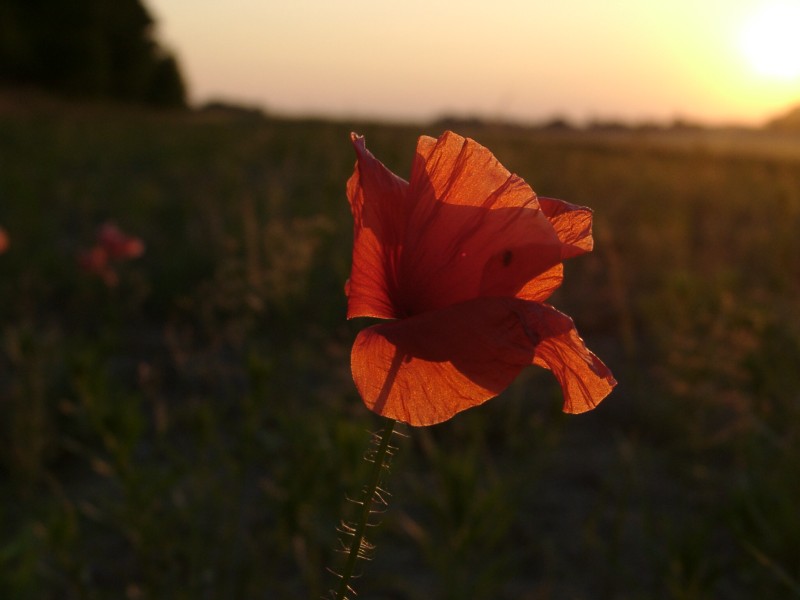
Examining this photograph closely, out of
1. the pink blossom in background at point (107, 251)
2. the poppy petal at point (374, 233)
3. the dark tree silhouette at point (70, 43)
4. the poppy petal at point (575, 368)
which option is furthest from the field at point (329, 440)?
the dark tree silhouette at point (70, 43)

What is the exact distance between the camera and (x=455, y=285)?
26.5 inches

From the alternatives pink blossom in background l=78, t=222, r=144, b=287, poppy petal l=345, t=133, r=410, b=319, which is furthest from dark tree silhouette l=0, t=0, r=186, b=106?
poppy petal l=345, t=133, r=410, b=319

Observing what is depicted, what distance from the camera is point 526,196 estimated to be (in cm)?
66

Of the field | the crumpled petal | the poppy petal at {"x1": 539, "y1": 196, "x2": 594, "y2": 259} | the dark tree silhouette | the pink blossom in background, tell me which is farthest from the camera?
the dark tree silhouette

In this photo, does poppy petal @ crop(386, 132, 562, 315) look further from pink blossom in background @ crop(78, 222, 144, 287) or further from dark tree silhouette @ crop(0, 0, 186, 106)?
dark tree silhouette @ crop(0, 0, 186, 106)

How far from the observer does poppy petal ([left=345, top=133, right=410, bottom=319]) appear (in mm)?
685

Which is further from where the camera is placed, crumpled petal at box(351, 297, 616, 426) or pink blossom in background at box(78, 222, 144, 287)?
pink blossom in background at box(78, 222, 144, 287)

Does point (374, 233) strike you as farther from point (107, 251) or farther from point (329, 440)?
point (107, 251)

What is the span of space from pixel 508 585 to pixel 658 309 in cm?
175

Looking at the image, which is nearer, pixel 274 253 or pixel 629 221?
pixel 274 253

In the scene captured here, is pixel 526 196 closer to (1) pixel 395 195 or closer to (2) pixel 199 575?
(1) pixel 395 195

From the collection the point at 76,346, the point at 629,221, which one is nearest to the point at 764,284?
the point at 629,221

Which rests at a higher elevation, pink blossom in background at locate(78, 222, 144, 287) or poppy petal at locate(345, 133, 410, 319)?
poppy petal at locate(345, 133, 410, 319)

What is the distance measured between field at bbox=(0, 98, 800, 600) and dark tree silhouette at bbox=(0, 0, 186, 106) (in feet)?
71.3
